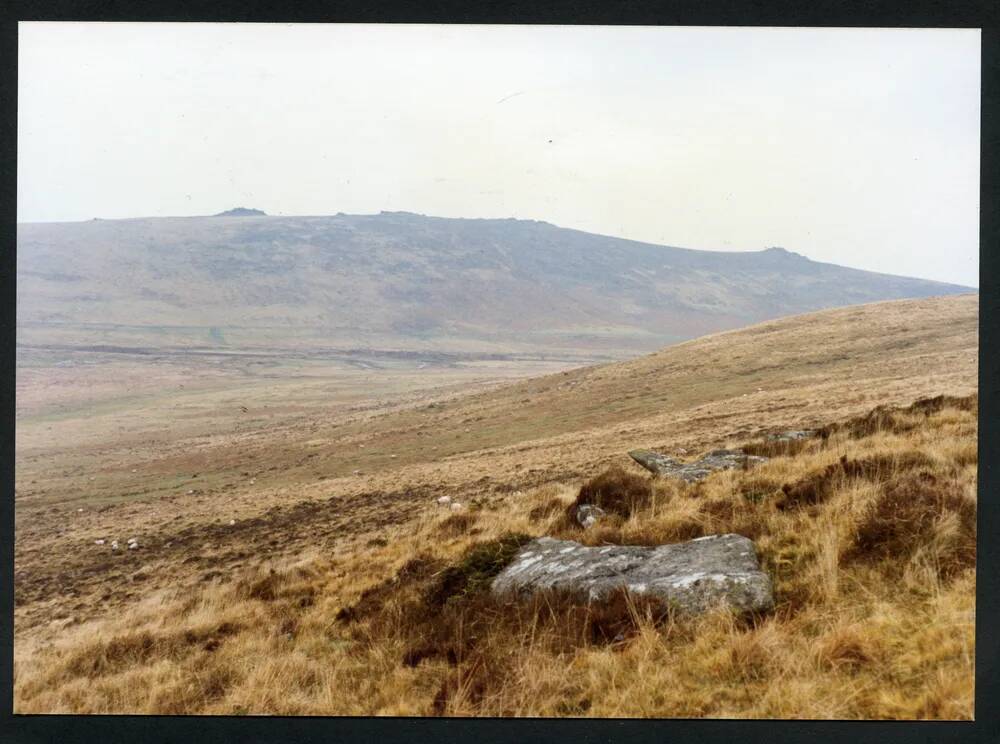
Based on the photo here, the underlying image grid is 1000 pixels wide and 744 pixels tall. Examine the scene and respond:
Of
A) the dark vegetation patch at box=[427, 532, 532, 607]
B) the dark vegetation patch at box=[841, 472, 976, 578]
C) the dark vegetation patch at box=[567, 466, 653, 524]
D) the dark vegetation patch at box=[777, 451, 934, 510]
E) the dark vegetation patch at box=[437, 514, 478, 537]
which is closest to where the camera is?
the dark vegetation patch at box=[841, 472, 976, 578]

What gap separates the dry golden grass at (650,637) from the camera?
488 cm

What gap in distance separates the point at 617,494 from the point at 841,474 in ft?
7.46

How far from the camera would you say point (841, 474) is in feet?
23.6

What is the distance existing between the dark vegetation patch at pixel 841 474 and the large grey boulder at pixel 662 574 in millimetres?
1293

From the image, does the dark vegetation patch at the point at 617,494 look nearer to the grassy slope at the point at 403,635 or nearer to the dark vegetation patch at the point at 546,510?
the grassy slope at the point at 403,635

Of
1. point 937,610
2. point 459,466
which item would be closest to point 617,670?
point 937,610

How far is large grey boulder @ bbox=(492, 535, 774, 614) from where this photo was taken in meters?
5.32

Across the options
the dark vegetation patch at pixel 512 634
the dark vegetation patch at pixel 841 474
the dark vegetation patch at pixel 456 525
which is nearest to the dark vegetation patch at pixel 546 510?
the dark vegetation patch at pixel 456 525

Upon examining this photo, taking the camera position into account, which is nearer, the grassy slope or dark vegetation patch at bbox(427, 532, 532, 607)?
the grassy slope

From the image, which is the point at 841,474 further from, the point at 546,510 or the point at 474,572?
the point at 546,510

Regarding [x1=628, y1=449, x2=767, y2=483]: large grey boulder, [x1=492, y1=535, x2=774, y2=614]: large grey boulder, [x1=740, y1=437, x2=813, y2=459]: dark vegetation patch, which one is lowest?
[x1=492, y1=535, x2=774, y2=614]: large grey boulder

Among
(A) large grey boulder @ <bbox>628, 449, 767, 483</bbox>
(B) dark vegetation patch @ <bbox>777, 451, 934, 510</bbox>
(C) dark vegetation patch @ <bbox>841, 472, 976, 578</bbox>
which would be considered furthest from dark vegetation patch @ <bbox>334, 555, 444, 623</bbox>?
(C) dark vegetation patch @ <bbox>841, 472, 976, 578</bbox>

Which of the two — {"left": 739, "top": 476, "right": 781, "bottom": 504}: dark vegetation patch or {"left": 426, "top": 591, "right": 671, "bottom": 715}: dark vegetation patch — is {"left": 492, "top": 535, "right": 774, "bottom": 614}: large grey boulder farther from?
{"left": 739, "top": 476, "right": 781, "bottom": 504}: dark vegetation patch

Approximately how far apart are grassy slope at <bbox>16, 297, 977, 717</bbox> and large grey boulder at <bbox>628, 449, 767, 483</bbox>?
64 cm
